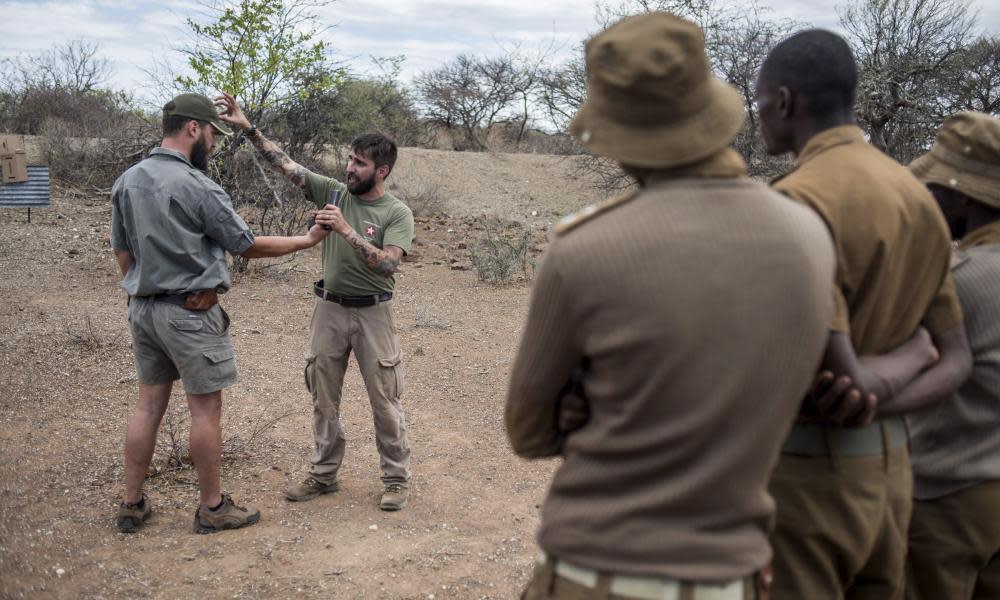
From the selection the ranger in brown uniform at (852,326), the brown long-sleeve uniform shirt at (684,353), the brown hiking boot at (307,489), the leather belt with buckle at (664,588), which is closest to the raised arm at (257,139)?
the brown hiking boot at (307,489)

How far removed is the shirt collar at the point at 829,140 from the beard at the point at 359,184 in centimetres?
269

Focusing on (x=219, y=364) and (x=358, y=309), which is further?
(x=358, y=309)

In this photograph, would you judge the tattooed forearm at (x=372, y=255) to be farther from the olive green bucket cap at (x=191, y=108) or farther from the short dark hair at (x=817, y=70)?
the short dark hair at (x=817, y=70)

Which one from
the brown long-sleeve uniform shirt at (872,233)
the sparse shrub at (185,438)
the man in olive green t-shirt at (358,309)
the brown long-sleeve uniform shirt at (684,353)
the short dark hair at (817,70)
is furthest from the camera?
the sparse shrub at (185,438)

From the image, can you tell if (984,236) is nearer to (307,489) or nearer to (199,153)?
(199,153)

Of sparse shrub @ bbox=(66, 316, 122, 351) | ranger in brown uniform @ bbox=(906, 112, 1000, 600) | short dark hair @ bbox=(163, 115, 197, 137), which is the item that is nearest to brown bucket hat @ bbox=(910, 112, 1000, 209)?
ranger in brown uniform @ bbox=(906, 112, 1000, 600)

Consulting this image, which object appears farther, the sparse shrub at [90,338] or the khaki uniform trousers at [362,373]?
the sparse shrub at [90,338]

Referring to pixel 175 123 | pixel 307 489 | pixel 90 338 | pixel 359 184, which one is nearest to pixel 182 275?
pixel 175 123

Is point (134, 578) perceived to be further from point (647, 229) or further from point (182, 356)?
point (647, 229)

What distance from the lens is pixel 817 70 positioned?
1868mm

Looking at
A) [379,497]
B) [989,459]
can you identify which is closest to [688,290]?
[989,459]

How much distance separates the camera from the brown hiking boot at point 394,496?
4309 mm

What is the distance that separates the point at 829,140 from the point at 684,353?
791 millimetres

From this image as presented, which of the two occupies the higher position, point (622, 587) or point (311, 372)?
point (622, 587)
